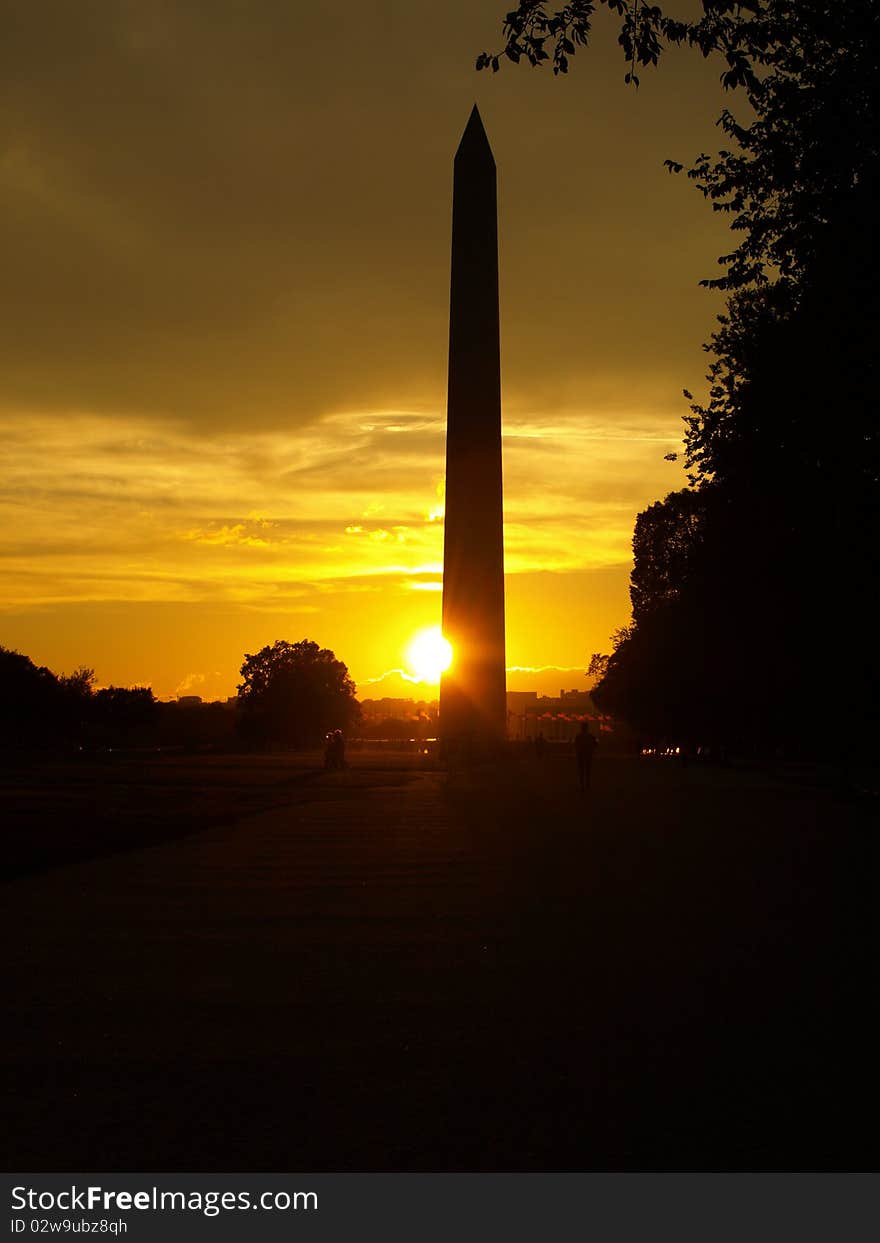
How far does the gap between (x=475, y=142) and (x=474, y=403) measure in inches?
308

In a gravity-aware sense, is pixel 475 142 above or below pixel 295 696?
above

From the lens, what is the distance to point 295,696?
150 meters

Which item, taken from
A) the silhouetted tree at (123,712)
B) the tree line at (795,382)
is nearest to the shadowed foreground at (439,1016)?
the tree line at (795,382)

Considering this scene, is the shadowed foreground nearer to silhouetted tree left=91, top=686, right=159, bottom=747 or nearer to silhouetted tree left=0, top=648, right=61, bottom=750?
silhouetted tree left=0, top=648, right=61, bottom=750

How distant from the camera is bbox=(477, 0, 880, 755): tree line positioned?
48.0ft

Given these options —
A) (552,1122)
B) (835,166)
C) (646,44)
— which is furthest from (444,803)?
(552,1122)

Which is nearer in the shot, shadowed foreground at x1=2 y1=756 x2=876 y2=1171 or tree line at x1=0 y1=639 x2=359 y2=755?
shadowed foreground at x1=2 y1=756 x2=876 y2=1171

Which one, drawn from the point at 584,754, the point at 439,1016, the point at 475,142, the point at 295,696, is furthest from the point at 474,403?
the point at 295,696

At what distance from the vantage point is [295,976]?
9.02 metres

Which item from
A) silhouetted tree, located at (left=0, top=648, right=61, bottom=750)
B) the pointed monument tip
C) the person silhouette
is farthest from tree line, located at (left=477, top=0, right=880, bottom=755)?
silhouetted tree, located at (left=0, top=648, right=61, bottom=750)

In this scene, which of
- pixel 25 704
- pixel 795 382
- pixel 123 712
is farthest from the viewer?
pixel 123 712

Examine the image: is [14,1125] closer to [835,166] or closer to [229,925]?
[229,925]

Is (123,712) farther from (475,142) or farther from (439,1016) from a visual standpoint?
(439,1016)

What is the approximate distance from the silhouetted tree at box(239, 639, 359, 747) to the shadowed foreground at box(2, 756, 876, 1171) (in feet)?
434
